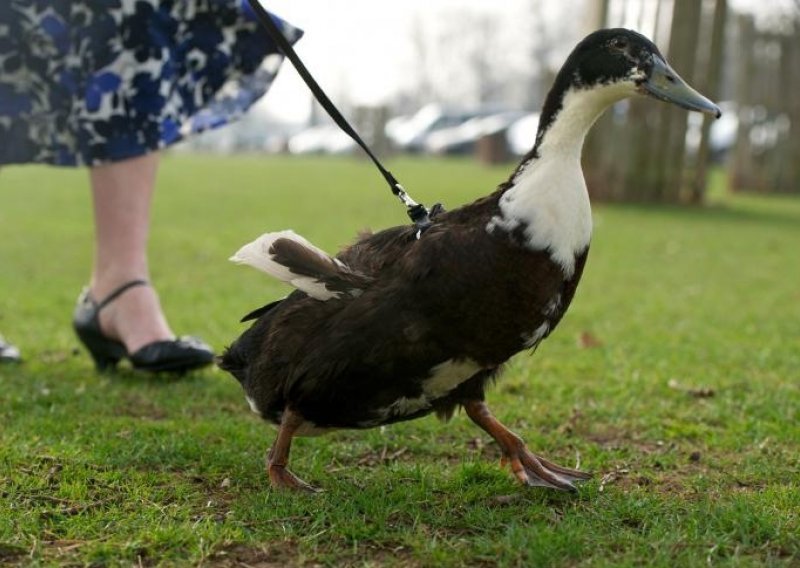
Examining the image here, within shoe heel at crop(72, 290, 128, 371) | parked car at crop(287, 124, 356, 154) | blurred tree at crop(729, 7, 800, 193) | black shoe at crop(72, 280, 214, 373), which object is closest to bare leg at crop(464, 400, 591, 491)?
black shoe at crop(72, 280, 214, 373)

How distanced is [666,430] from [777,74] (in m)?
13.9

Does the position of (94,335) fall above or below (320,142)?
above

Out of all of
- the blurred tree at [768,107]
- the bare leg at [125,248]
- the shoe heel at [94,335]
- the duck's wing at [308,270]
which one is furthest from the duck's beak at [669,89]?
the blurred tree at [768,107]

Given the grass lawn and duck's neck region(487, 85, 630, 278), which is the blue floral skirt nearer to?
the grass lawn

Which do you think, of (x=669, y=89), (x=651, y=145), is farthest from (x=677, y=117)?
(x=669, y=89)

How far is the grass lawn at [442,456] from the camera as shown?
8.36 feet

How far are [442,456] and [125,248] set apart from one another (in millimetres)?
1738

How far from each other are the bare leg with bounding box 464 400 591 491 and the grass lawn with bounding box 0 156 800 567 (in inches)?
2.0

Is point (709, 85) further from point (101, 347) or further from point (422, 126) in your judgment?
point (422, 126)

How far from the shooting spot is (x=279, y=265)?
289 cm

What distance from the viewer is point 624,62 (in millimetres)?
2791

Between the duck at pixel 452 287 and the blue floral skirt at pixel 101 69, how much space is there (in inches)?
61.2

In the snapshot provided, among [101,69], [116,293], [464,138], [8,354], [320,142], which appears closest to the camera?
[101,69]

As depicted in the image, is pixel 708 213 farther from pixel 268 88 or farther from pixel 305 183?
pixel 268 88
